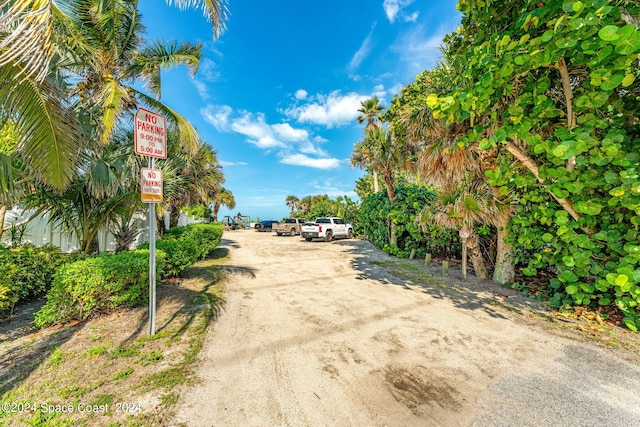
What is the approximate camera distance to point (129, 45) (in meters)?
6.55

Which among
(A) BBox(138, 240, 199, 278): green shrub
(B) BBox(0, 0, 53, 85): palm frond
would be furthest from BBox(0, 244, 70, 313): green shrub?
(B) BBox(0, 0, 53, 85): palm frond

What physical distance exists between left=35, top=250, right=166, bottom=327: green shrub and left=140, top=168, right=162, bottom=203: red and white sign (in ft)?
5.04

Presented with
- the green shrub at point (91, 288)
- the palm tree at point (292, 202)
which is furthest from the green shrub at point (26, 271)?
the palm tree at point (292, 202)

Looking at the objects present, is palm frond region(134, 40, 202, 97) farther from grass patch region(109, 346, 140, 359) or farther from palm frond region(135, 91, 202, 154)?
grass patch region(109, 346, 140, 359)

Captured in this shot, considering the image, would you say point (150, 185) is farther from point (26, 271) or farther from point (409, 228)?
point (409, 228)

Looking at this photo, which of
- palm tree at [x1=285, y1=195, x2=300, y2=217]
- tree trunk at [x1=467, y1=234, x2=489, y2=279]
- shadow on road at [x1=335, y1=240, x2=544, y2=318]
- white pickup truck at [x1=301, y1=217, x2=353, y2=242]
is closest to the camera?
shadow on road at [x1=335, y1=240, x2=544, y2=318]

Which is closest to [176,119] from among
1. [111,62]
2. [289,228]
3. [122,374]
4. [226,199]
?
[111,62]

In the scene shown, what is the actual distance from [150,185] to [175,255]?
3.26 m

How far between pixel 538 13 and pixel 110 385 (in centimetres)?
660

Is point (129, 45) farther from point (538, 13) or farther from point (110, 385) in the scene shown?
point (538, 13)

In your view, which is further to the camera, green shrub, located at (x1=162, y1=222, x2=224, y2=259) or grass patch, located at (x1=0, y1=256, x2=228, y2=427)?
green shrub, located at (x1=162, y1=222, x2=224, y2=259)

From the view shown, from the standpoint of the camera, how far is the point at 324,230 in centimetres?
1652

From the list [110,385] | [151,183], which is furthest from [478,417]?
[151,183]

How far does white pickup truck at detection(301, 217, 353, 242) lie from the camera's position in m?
16.5
